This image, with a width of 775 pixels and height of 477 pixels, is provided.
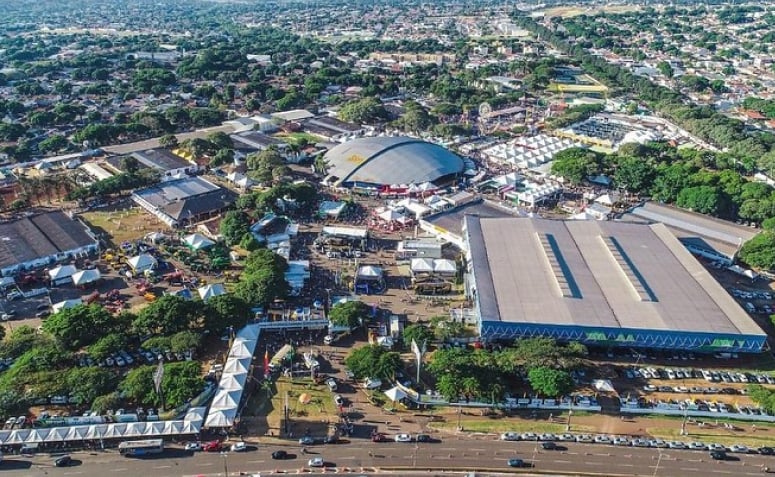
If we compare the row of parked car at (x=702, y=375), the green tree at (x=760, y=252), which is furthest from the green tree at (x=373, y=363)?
the green tree at (x=760, y=252)

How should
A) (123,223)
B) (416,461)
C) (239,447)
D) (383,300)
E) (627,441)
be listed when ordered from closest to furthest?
1. (416,461)
2. (239,447)
3. (627,441)
4. (383,300)
5. (123,223)

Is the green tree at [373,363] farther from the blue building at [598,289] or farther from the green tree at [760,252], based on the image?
the green tree at [760,252]

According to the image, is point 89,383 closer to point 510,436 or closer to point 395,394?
point 395,394

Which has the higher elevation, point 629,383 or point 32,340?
point 32,340

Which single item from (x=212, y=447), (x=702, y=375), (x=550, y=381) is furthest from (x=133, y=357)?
(x=702, y=375)

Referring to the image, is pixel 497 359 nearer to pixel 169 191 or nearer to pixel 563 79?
pixel 169 191

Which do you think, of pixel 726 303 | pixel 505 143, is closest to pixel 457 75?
pixel 505 143

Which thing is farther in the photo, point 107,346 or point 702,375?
point 702,375
